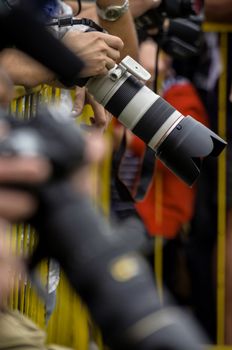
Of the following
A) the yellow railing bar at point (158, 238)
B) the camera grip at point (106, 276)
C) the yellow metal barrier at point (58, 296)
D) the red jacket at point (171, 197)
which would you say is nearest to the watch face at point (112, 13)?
the yellow metal barrier at point (58, 296)

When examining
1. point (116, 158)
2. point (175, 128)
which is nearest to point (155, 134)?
point (175, 128)

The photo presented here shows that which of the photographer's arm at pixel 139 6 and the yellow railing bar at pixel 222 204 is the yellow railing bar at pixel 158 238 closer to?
the yellow railing bar at pixel 222 204

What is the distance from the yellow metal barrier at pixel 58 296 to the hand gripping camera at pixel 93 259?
2.49ft

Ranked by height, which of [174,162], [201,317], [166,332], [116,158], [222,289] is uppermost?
[166,332]

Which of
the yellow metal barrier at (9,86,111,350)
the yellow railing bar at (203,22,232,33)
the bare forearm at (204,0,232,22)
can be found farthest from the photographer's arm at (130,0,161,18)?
the yellow railing bar at (203,22,232,33)

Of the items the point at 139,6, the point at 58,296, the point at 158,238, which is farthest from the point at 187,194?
the point at 139,6

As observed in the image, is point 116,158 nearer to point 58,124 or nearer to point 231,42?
point 231,42

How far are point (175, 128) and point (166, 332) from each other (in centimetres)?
121

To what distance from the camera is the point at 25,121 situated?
1200 millimetres

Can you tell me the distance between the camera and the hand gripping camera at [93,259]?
108 cm

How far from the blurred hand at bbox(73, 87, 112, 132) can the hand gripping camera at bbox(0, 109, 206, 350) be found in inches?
58.3

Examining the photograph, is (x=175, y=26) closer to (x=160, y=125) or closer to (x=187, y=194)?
(x=187, y=194)

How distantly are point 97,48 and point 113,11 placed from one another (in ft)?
1.02

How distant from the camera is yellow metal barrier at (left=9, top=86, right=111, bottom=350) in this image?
2.20 meters
